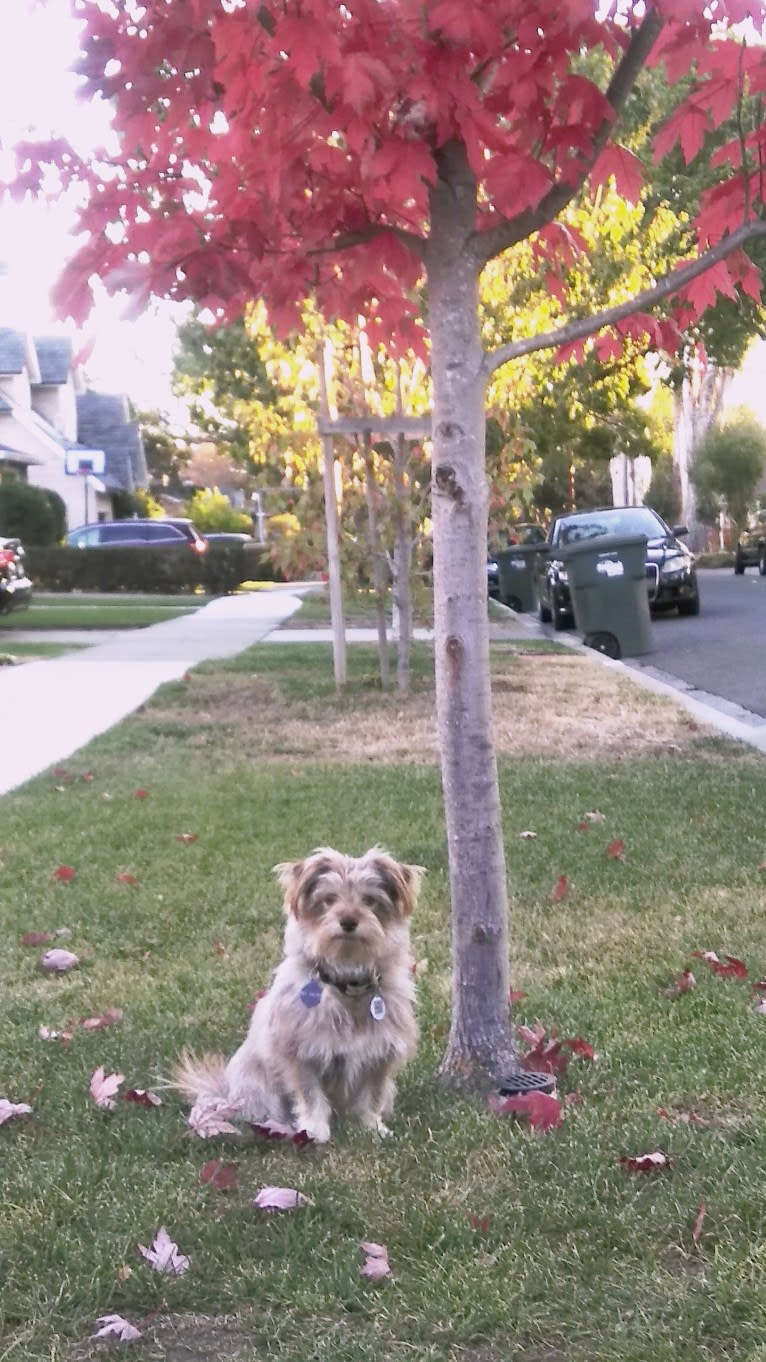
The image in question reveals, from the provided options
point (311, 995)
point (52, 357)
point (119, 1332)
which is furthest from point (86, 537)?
point (119, 1332)

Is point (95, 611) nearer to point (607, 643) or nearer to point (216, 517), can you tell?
point (607, 643)

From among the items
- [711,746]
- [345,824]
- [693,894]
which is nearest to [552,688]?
[711,746]

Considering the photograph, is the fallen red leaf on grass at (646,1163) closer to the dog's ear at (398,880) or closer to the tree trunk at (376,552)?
the dog's ear at (398,880)

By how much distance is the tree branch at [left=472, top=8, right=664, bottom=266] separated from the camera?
3656 mm

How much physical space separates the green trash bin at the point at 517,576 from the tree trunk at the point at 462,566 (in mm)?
21528

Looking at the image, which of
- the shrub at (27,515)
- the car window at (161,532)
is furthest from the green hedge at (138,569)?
the car window at (161,532)

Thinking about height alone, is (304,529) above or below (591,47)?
below

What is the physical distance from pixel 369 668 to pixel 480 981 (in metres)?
10.8

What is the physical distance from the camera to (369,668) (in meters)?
14.7

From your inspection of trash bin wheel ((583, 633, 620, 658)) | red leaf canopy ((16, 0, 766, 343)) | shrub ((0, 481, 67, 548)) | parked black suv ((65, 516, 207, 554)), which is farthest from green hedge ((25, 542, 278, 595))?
red leaf canopy ((16, 0, 766, 343))

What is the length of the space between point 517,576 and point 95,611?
7.91 metres

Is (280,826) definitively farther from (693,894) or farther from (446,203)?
(446,203)

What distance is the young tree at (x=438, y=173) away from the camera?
3.42 metres

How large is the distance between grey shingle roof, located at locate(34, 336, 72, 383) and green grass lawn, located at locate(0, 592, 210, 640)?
16578 millimetres
